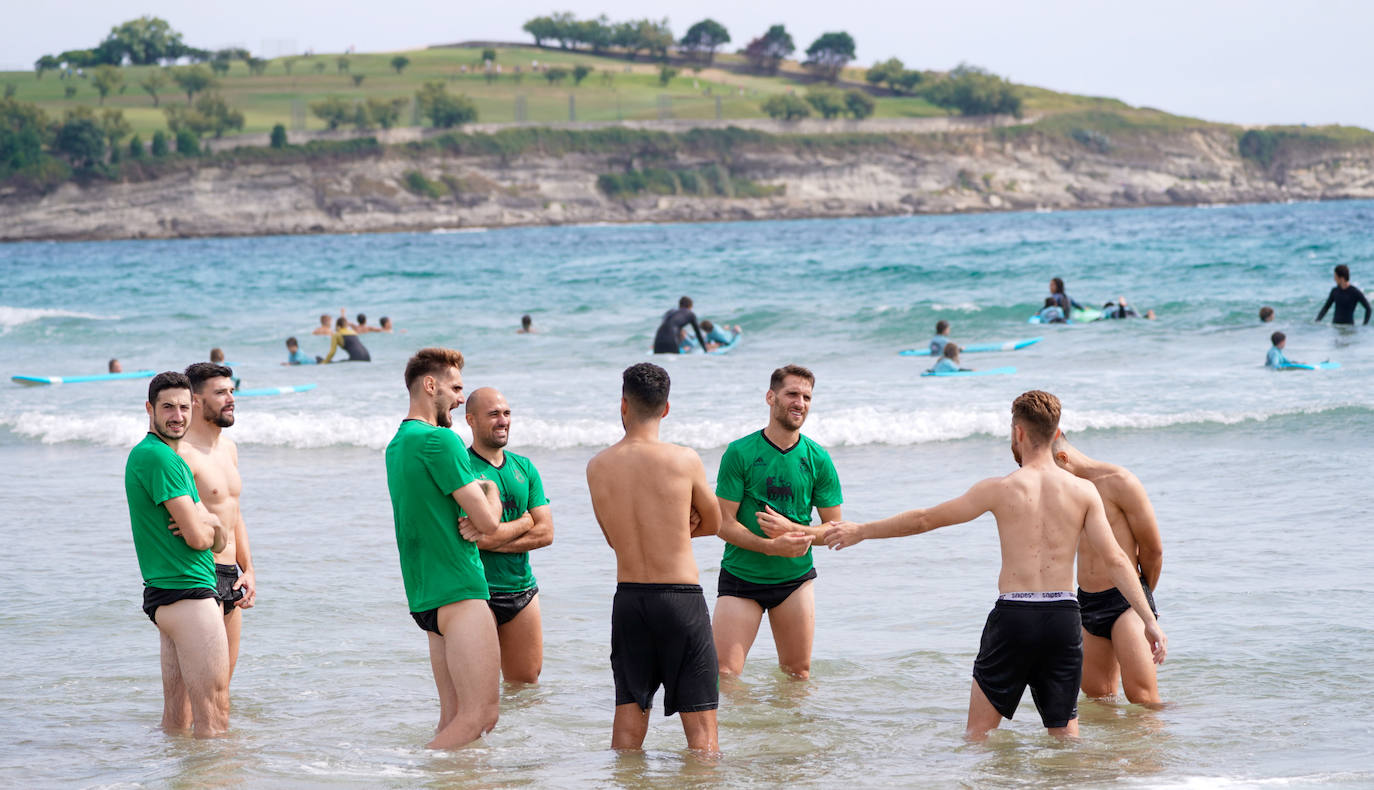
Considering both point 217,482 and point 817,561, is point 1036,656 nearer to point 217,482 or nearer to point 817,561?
point 217,482

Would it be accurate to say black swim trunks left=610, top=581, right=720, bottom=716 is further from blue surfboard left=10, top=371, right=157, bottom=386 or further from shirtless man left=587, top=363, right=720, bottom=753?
blue surfboard left=10, top=371, right=157, bottom=386

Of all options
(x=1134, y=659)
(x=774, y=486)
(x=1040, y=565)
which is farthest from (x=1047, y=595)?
(x=774, y=486)

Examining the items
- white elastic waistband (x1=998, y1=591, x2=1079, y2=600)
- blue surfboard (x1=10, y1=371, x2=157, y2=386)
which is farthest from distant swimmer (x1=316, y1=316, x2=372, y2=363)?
white elastic waistband (x1=998, y1=591, x2=1079, y2=600)

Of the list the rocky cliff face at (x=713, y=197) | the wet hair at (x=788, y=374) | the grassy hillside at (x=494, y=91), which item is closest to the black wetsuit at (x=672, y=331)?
the wet hair at (x=788, y=374)

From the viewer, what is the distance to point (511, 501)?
6.79 metres

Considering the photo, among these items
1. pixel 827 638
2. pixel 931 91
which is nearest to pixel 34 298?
pixel 827 638

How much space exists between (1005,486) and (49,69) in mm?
189504

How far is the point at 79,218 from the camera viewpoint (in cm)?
10994

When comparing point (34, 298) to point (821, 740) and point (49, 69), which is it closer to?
point (821, 740)

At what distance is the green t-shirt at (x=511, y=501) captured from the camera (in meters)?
6.78

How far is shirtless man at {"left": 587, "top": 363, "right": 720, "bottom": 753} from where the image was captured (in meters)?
5.84

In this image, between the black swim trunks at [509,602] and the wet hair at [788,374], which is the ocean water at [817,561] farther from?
the wet hair at [788,374]

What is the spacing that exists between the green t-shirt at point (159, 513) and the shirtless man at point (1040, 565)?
3.38 meters

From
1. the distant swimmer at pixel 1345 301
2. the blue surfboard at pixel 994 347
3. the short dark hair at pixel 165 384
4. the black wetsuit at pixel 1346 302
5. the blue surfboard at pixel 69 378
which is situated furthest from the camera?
the blue surfboard at pixel 994 347
